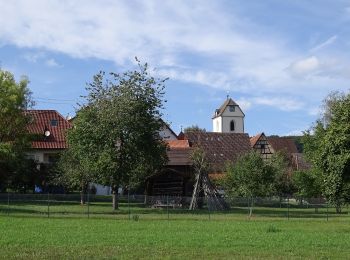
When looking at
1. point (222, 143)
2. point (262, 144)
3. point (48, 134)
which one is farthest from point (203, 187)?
point (262, 144)

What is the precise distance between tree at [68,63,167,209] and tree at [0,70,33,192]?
979 cm

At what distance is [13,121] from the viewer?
5544 cm

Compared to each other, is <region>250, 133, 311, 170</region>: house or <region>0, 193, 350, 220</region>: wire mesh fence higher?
<region>250, 133, 311, 170</region>: house

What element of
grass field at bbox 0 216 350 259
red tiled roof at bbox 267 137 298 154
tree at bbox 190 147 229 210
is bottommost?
grass field at bbox 0 216 350 259

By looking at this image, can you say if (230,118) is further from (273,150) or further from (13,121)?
(13,121)

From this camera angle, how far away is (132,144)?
152 ft

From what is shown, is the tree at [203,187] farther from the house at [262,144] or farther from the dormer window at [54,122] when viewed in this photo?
the house at [262,144]

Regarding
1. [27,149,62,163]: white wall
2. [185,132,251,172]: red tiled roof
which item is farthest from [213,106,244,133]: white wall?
[27,149,62,163]: white wall

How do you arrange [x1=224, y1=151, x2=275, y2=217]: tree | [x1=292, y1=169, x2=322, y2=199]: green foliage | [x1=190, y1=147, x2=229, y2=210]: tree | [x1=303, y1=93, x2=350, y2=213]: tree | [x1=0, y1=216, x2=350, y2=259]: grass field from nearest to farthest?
[x1=0, y1=216, x2=350, y2=259]: grass field → [x1=303, y1=93, x2=350, y2=213]: tree → [x1=224, y1=151, x2=275, y2=217]: tree → [x1=190, y1=147, x2=229, y2=210]: tree → [x1=292, y1=169, x2=322, y2=199]: green foliage

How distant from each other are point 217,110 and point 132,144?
105431 mm

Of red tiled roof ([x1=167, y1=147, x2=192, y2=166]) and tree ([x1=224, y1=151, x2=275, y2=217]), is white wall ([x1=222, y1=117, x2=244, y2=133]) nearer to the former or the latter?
red tiled roof ([x1=167, y1=147, x2=192, y2=166])

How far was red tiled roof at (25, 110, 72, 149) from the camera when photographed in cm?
7338

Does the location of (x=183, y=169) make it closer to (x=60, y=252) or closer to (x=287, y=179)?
(x=287, y=179)

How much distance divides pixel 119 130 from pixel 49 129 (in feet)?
106
